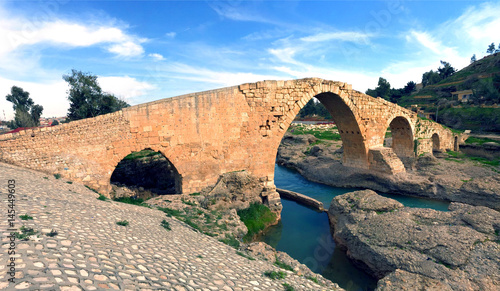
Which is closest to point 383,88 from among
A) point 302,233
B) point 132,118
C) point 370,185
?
point 370,185

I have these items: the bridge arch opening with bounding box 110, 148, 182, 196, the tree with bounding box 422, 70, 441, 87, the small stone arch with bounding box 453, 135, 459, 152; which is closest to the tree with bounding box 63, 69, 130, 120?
the bridge arch opening with bounding box 110, 148, 182, 196

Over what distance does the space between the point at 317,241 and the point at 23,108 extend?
4449 centimetres

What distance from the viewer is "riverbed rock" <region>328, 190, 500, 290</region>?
20.2 feet

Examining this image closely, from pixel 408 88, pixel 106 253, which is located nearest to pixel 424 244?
pixel 106 253

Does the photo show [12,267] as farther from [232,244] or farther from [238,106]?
[238,106]

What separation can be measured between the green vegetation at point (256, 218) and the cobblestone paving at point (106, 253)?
153 inches

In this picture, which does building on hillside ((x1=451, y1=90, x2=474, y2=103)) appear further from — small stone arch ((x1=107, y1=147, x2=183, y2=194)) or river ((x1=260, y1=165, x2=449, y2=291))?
small stone arch ((x1=107, y1=147, x2=183, y2=194))

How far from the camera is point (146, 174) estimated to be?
13.5 meters

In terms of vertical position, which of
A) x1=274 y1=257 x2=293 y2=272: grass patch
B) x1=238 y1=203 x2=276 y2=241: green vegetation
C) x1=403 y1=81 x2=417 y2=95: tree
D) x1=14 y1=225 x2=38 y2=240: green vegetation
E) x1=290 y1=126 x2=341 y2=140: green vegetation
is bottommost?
x1=238 y1=203 x2=276 y2=241: green vegetation

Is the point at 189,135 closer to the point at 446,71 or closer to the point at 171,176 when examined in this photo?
the point at 171,176

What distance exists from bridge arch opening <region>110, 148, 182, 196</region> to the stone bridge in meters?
2.42

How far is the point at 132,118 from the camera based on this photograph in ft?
32.1

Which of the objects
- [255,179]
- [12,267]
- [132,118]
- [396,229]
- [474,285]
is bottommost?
[474,285]

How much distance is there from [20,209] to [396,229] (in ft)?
33.8
